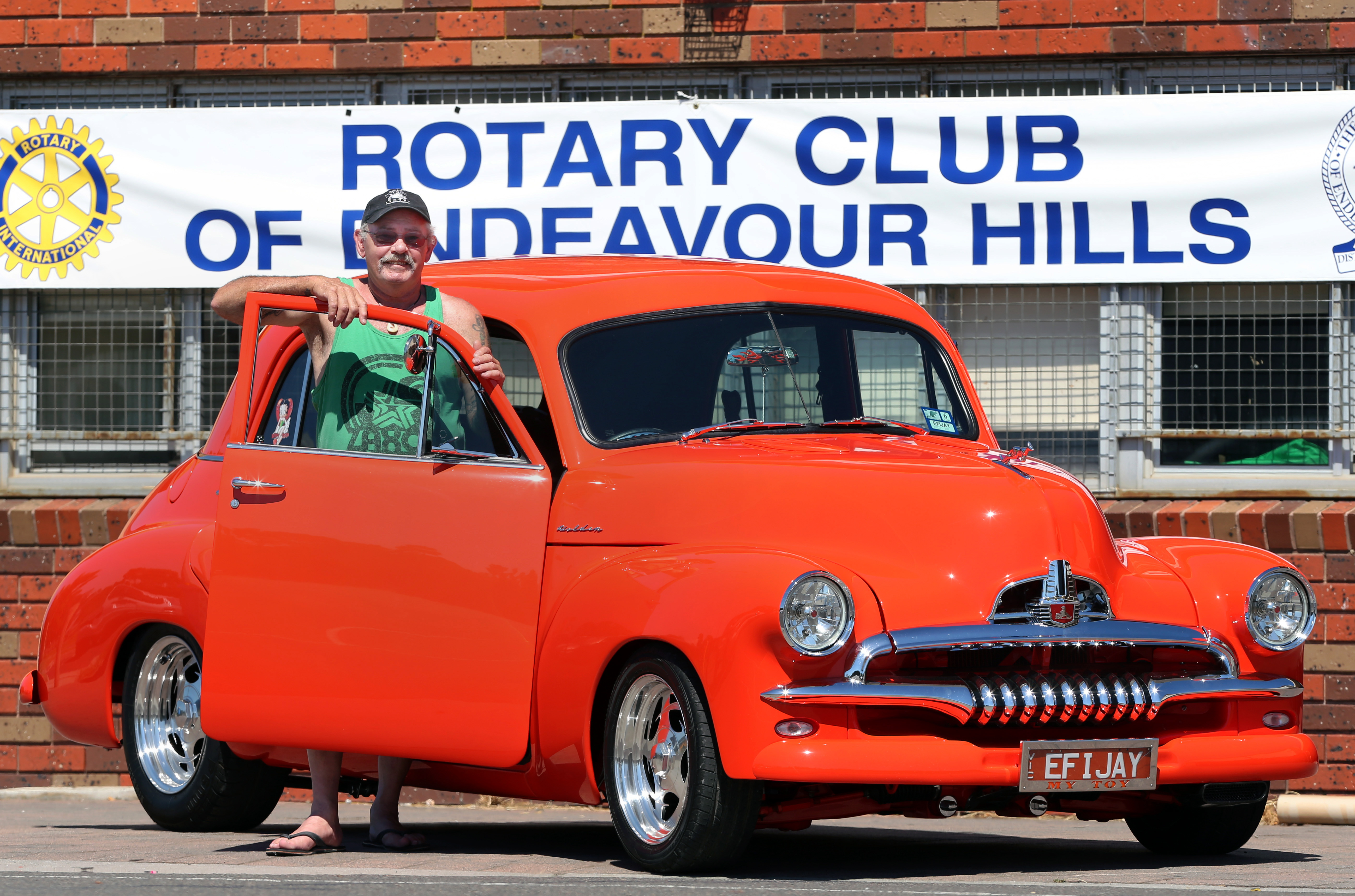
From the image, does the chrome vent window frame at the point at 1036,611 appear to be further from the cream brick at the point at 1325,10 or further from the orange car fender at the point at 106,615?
the cream brick at the point at 1325,10

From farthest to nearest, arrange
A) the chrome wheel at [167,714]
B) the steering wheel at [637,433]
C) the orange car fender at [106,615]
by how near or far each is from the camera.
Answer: the chrome wheel at [167,714]
the orange car fender at [106,615]
the steering wheel at [637,433]

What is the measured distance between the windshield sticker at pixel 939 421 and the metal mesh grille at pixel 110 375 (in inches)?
193

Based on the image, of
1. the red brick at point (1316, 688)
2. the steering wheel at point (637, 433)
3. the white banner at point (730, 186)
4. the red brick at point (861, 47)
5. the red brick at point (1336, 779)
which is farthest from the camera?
the red brick at point (861, 47)

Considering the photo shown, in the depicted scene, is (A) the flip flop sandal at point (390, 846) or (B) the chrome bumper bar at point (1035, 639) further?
(A) the flip flop sandal at point (390, 846)

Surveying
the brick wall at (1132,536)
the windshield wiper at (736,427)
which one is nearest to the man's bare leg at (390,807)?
the windshield wiper at (736,427)

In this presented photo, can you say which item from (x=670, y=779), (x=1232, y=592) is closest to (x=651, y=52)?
(x=1232, y=592)

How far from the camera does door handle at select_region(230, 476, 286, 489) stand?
6258 millimetres

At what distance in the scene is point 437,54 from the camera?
10.5m

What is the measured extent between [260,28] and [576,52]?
1768 mm

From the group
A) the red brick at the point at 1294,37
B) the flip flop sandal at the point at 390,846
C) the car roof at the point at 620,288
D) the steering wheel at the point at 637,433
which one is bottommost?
the flip flop sandal at the point at 390,846

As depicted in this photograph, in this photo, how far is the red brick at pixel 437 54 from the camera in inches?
410

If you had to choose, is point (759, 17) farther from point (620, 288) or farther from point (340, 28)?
point (620, 288)

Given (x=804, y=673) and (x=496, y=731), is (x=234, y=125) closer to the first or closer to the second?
(x=496, y=731)

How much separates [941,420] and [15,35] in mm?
6413
